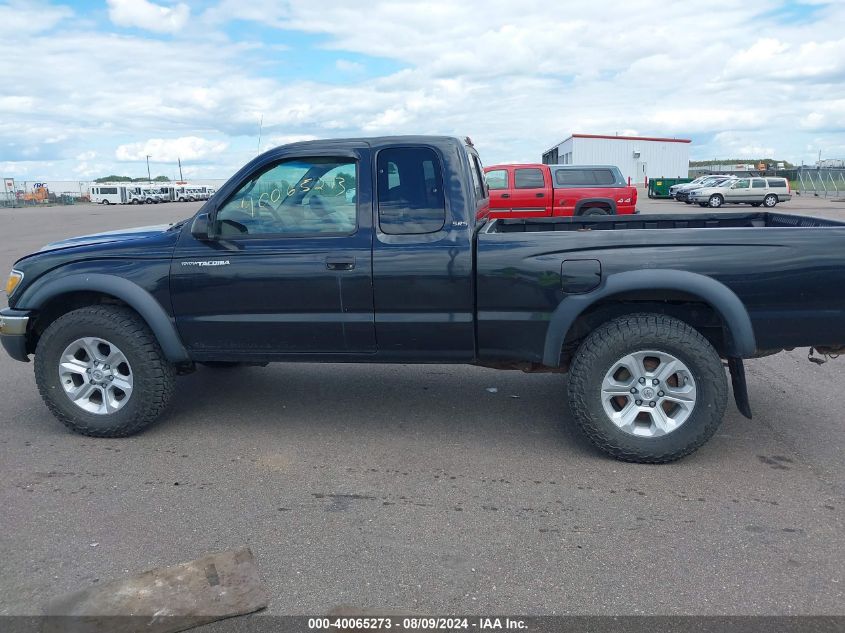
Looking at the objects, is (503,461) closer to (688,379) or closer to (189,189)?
(688,379)

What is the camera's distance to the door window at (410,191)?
174 inches

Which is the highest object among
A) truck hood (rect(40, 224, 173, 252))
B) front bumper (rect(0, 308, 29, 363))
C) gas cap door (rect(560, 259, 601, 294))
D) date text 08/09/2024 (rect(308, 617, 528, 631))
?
truck hood (rect(40, 224, 173, 252))

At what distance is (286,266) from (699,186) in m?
38.1

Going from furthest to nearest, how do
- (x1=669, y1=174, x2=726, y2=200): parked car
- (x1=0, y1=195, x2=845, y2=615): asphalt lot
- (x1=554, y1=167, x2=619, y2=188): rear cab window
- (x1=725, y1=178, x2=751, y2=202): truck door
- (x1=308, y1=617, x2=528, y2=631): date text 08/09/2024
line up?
(x1=669, y1=174, x2=726, y2=200): parked car
(x1=725, y1=178, x2=751, y2=202): truck door
(x1=554, y1=167, x2=619, y2=188): rear cab window
(x1=0, y1=195, x2=845, y2=615): asphalt lot
(x1=308, y1=617, x2=528, y2=631): date text 08/09/2024

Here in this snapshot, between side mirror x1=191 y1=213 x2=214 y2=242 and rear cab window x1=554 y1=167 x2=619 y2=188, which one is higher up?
rear cab window x1=554 y1=167 x2=619 y2=188

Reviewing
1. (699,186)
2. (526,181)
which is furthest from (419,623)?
(699,186)

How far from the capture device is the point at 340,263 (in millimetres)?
4391

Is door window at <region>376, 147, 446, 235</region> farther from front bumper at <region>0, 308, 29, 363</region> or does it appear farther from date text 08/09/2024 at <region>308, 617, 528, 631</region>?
front bumper at <region>0, 308, 29, 363</region>

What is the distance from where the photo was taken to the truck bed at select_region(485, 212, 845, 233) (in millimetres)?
5312

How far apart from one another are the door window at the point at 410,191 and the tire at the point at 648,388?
1207mm

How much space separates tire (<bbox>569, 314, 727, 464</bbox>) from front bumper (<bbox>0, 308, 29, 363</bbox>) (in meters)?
3.53

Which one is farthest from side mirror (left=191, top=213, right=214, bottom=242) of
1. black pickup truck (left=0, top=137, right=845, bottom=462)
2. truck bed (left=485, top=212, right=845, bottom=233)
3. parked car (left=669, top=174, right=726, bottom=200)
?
parked car (left=669, top=174, right=726, bottom=200)

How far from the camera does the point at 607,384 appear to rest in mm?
4262

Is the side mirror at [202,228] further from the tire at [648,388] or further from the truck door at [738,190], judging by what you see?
the truck door at [738,190]
